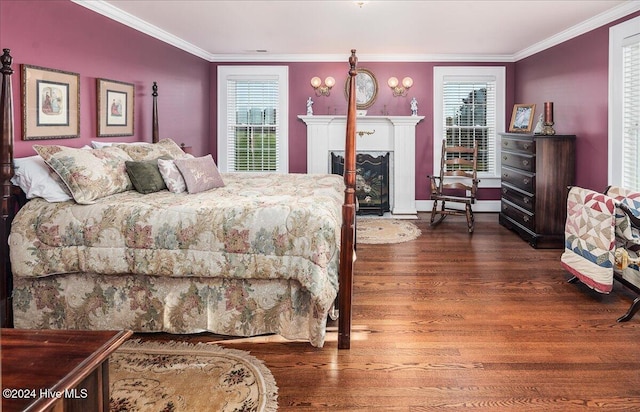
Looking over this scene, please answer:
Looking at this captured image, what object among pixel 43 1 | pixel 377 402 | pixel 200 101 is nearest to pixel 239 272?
pixel 377 402

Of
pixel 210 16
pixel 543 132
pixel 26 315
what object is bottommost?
pixel 26 315

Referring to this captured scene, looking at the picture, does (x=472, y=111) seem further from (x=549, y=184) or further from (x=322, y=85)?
(x=549, y=184)

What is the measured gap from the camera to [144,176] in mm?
3592

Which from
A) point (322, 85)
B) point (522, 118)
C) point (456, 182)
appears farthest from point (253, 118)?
point (522, 118)

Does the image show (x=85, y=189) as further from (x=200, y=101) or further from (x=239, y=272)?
(x=200, y=101)

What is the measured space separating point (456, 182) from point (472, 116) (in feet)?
3.96

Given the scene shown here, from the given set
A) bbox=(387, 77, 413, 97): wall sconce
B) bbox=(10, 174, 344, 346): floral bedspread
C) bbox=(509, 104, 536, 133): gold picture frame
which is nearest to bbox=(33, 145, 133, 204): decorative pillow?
bbox=(10, 174, 344, 346): floral bedspread

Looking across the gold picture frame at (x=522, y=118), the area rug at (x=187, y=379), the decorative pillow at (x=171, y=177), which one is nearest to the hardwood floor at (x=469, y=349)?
the area rug at (x=187, y=379)

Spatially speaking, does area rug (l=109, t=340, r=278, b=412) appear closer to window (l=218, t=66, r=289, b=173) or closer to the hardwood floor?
the hardwood floor

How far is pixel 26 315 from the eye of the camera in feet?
9.61

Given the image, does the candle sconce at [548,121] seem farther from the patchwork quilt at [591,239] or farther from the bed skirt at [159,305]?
the bed skirt at [159,305]

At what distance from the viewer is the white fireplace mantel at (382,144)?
735cm

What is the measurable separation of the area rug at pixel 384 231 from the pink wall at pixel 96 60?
2.68 meters

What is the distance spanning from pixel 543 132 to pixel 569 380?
3.83 m
